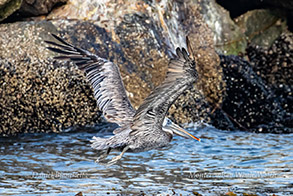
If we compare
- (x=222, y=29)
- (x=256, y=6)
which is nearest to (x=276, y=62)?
(x=256, y=6)

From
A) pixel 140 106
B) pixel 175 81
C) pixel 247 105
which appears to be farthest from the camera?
pixel 247 105

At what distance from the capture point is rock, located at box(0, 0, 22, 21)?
952 centimetres

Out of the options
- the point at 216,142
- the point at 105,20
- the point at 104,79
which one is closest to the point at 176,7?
the point at 105,20

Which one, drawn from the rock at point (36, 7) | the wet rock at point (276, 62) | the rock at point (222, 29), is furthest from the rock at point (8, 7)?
the wet rock at point (276, 62)

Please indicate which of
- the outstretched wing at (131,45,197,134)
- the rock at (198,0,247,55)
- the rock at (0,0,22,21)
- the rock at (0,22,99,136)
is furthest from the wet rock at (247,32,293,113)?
the outstretched wing at (131,45,197,134)

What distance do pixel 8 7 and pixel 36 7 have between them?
60cm

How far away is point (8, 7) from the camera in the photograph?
31.4 ft

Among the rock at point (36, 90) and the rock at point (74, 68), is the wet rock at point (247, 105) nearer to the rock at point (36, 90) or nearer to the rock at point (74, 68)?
the rock at point (74, 68)

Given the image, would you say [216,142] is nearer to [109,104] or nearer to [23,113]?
[109,104]

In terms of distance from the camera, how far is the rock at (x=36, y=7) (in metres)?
9.88

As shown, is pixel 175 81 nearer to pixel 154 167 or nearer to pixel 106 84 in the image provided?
pixel 106 84

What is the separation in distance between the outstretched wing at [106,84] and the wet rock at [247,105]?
131 inches

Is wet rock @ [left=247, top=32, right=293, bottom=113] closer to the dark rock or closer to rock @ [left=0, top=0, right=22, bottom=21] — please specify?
the dark rock

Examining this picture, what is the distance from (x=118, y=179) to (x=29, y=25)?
414cm
